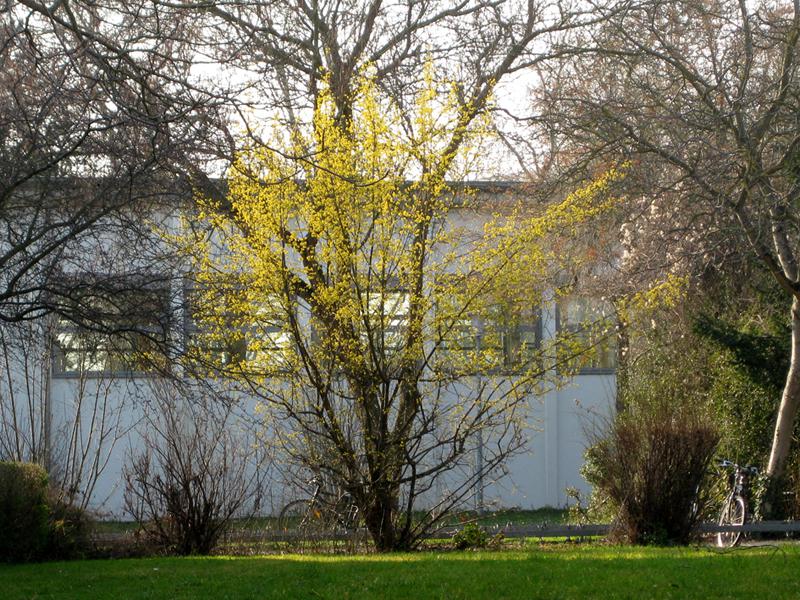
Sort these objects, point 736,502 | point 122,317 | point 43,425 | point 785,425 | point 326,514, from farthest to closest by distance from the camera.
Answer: point 43,425
point 785,425
point 736,502
point 326,514
point 122,317

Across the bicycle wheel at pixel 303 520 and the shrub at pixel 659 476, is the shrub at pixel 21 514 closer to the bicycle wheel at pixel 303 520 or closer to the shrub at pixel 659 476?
the bicycle wheel at pixel 303 520

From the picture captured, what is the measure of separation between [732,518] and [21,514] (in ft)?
24.9

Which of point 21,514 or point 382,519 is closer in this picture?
point 21,514

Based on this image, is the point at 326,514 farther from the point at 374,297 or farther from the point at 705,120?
the point at 705,120

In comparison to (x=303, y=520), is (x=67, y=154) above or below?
above

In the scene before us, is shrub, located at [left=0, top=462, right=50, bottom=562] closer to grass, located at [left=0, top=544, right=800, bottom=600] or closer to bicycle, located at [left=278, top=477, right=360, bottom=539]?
grass, located at [left=0, top=544, right=800, bottom=600]

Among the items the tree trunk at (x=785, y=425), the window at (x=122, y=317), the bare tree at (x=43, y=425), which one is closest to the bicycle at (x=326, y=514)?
the bare tree at (x=43, y=425)

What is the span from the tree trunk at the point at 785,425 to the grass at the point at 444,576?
3.21m

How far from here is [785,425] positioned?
13.1m

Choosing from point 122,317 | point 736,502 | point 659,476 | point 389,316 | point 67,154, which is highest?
point 67,154

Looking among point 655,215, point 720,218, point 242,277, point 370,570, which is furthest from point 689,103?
point 370,570

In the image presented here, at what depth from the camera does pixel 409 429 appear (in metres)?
11.1

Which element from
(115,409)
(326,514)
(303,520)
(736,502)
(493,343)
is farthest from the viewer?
(115,409)

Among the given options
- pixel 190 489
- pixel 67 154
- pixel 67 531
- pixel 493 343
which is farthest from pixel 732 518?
pixel 67 154
